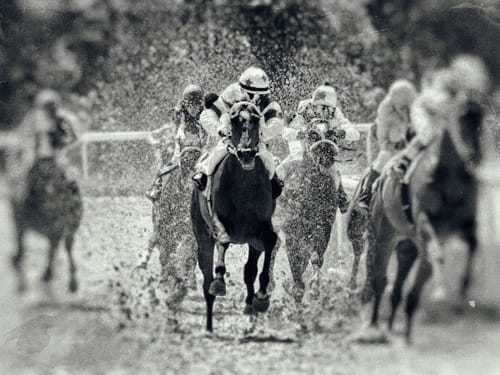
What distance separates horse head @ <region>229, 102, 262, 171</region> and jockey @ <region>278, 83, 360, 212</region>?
0.55 m

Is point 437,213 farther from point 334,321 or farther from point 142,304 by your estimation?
point 142,304

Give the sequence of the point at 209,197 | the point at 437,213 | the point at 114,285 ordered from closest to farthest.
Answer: the point at 437,213 → the point at 209,197 → the point at 114,285

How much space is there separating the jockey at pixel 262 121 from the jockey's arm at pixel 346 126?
18.2 inches

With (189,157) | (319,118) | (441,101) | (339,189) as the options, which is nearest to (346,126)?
(319,118)

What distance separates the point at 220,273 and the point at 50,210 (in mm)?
1492

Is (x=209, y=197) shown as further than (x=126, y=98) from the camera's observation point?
No

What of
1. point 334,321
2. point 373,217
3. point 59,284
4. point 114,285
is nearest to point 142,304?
point 114,285

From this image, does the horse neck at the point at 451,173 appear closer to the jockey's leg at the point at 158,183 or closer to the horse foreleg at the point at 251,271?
the horse foreleg at the point at 251,271

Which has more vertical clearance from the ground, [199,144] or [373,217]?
[199,144]

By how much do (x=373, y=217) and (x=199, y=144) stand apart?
1.48 meters

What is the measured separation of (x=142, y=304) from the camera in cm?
631

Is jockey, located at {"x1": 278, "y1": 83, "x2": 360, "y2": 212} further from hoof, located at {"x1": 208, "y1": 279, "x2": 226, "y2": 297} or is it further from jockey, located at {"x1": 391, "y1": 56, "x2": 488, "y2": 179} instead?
hoof, located at {"x1": 208, "y1": 279, "x2": 226, "y2": 297}

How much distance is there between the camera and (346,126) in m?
6.01

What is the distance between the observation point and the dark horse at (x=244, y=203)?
5.58 meters
